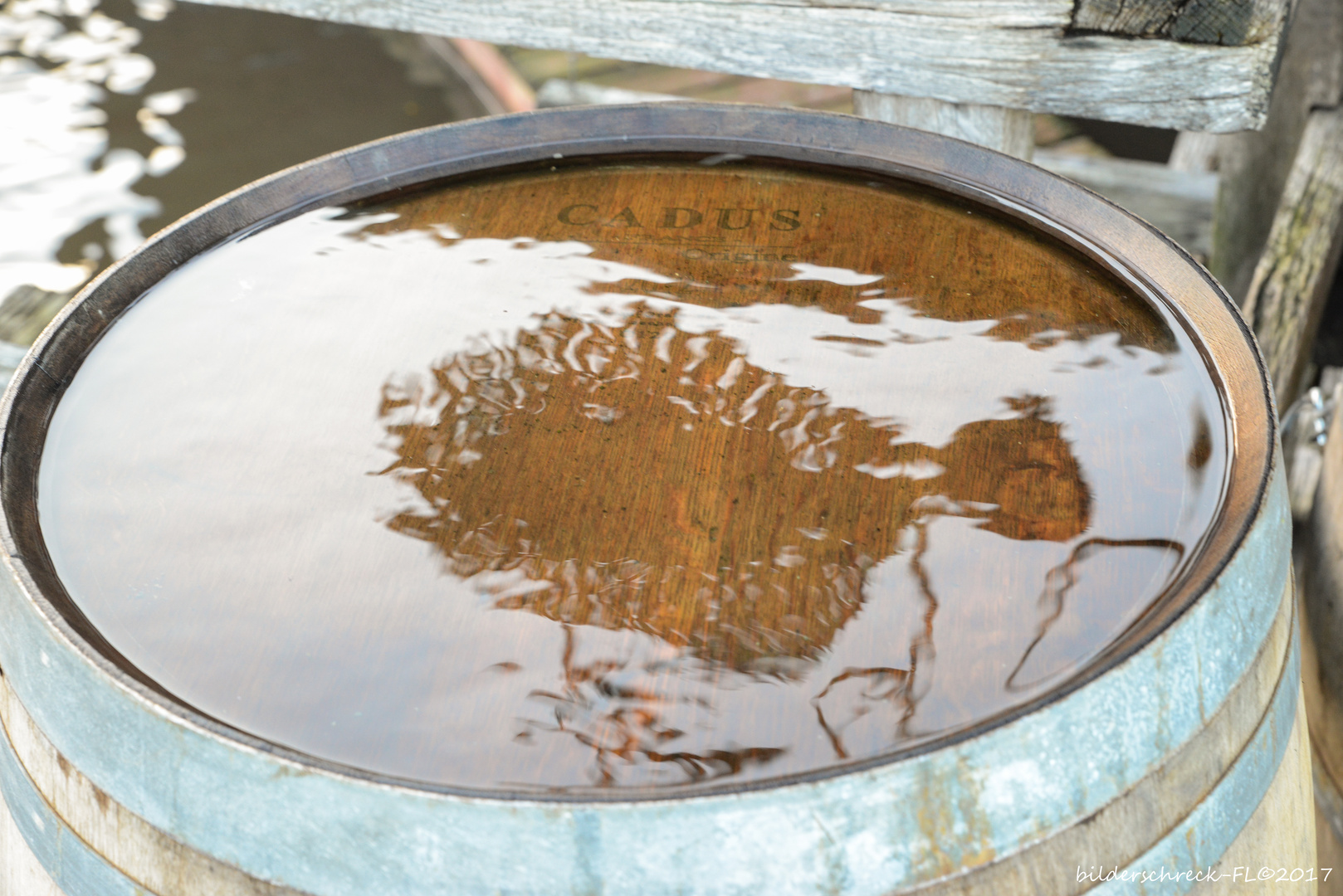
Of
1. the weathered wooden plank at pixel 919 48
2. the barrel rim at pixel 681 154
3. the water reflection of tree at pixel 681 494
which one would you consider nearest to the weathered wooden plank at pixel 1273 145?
the weathered wooden plank at pixel 919 48

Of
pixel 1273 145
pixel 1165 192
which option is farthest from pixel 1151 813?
pixel 1165 192

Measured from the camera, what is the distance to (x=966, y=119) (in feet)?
7.13

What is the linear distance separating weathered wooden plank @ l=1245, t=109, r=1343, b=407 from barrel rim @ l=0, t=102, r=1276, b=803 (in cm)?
118

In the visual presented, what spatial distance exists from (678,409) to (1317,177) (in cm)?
187

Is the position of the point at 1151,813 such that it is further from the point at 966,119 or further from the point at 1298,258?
the point at 1298,258

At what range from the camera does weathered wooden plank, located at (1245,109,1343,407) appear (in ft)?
7.68

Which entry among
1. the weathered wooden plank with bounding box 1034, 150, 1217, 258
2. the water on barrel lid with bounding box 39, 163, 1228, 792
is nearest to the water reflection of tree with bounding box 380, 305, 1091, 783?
the water on barrel lid with bounding box 39, 163, 1228, 792

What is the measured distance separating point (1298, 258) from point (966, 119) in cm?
78

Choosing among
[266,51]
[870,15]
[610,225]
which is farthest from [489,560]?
[266,51]

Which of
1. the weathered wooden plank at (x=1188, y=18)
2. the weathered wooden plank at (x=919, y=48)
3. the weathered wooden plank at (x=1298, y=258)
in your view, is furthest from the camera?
the weathered wooden plank at (x=1298, y=258)

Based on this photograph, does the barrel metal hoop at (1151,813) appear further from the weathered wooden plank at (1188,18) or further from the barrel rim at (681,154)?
the weathered wooden plank at (1188,18)

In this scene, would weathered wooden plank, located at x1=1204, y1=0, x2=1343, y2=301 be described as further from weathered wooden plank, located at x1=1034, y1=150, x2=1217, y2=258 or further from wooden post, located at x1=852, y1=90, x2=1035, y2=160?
wooden post, located at x1=852, y1=90, x2=1035, y2=160

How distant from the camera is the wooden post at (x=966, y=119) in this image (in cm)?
215

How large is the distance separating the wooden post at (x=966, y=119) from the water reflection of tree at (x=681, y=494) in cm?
114
